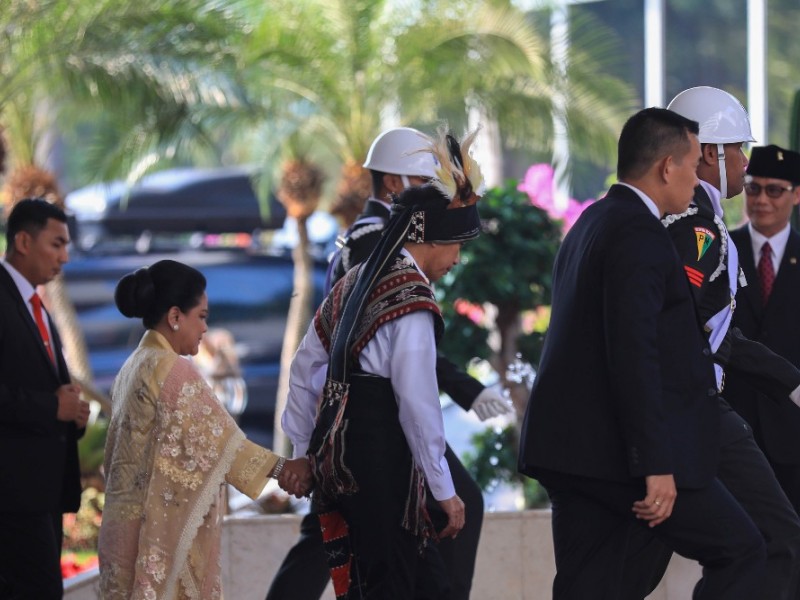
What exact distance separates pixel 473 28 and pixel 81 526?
16.4 feet

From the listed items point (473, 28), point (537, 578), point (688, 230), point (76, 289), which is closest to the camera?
point (688, 230)

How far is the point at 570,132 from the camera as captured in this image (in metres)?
12.3

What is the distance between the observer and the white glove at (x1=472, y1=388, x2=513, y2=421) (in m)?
5.54

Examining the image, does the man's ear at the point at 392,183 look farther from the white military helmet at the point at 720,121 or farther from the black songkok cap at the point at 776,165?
the black songkok cap at the point at 776,165

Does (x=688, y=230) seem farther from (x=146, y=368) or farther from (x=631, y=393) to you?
(x=146, y=368)

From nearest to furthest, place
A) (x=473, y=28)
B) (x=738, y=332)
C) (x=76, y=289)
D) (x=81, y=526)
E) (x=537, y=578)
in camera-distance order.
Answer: (x=738, y=332) < (x=537, y=578) < (x=81, y=526) < (x=473, y=28) < (x=76, y=289)

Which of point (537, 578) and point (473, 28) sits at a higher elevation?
point (473, 28)

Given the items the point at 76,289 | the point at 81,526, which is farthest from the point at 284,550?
the point at 76,289

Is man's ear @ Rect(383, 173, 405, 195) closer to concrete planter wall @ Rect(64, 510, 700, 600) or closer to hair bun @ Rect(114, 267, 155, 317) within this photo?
hair bun @ Rect(114, 267, 155, 317)

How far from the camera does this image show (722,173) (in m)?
5.14

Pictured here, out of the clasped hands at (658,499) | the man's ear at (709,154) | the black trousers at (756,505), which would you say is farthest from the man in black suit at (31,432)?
the man's ear at (709,154)

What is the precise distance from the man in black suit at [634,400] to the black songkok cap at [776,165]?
1486mm

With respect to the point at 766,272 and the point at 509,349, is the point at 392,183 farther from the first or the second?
the point at 509,349

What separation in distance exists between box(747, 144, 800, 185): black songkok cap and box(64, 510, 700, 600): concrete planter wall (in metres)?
1.82
